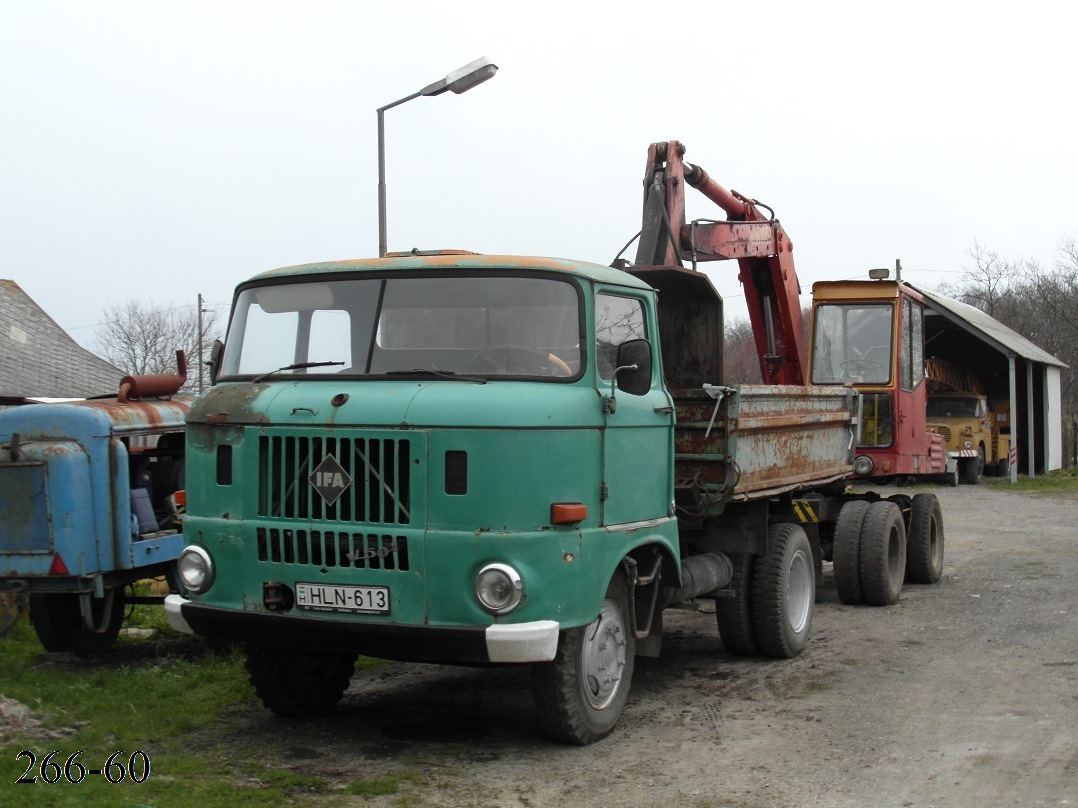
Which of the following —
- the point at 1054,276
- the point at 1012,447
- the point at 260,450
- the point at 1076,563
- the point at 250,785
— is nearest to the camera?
the point at 250,785

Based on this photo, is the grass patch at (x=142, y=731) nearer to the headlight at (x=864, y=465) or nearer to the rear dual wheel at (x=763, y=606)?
the rear dual wheel at (x=763, y=606)

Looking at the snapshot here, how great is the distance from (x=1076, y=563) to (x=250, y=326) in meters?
10.8

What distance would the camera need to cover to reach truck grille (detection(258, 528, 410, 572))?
5.64 m

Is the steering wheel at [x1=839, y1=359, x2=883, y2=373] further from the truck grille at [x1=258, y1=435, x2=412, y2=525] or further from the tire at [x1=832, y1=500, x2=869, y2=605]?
the truck grille at [x1=258, y1=435, x2=412, y2=525]

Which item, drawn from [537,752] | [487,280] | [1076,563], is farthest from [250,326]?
[1076,563]

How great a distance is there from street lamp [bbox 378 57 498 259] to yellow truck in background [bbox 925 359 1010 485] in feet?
54.3

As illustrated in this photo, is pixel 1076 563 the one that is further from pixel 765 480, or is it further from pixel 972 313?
pixel 972 313

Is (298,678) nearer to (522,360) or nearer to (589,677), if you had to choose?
(589,677)

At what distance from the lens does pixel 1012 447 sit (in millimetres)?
28984

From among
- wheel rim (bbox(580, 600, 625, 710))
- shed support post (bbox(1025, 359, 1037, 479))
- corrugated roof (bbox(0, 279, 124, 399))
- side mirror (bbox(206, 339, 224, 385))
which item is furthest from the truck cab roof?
shed support post (bbox(1025, 359, 1037, 479))

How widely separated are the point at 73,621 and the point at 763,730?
5010mm

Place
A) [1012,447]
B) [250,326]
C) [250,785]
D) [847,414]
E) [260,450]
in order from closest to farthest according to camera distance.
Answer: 1. [250,785]
2. [260,450]
3. [250,326]
4. [847,414]
5. [1012,447]

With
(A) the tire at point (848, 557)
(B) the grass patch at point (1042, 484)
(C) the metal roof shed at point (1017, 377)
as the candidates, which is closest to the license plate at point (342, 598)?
(A) the tire at point (848, 557)

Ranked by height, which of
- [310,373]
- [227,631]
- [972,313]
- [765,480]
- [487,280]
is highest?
[972,313]
